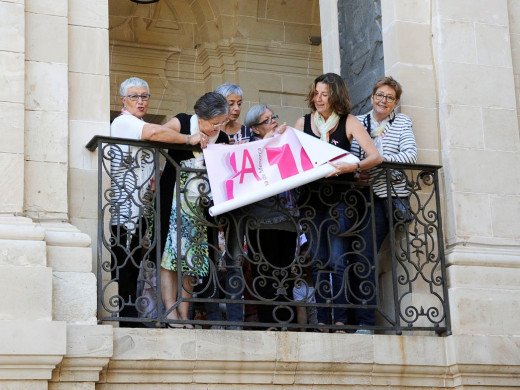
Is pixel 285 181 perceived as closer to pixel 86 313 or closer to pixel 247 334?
pixel 247 334

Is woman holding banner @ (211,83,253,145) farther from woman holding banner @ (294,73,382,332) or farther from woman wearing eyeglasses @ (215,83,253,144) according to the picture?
woman holding banner @ (294,73,382,332)

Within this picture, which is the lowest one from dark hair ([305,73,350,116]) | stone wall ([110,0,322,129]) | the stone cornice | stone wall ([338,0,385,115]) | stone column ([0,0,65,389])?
the stone cornice

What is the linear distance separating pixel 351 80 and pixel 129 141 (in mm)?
2282

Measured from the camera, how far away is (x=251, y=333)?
27.6ft

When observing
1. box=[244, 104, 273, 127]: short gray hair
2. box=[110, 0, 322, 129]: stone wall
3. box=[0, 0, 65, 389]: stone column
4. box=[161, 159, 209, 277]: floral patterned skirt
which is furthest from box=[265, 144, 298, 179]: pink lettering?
box=[110, 0, 322, 129]: stone wall

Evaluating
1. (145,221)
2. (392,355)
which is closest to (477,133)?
(392,355)

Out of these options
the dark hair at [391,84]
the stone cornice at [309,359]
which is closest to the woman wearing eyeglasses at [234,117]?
the dark hair at [391,84]

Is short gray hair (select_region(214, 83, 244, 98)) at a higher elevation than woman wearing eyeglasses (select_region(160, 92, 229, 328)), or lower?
higher

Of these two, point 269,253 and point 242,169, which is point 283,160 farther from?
point 269,253

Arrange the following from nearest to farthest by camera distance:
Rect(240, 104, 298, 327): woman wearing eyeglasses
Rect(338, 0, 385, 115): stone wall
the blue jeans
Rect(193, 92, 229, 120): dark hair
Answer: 1. Rect(193, 92, 229, 120): dark hair
2. Rect(240, 104, 298, 327): woman wearing eyeglasses
3. the blue jeans
4. Rect(338, 0, 385, 115): stone wall

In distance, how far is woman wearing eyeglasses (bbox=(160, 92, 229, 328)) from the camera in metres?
8.56

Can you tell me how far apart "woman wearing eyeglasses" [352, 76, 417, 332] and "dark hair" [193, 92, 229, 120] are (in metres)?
1.13

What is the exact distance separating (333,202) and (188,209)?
101cm

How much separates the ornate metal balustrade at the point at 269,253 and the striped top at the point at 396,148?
54 millimetres
